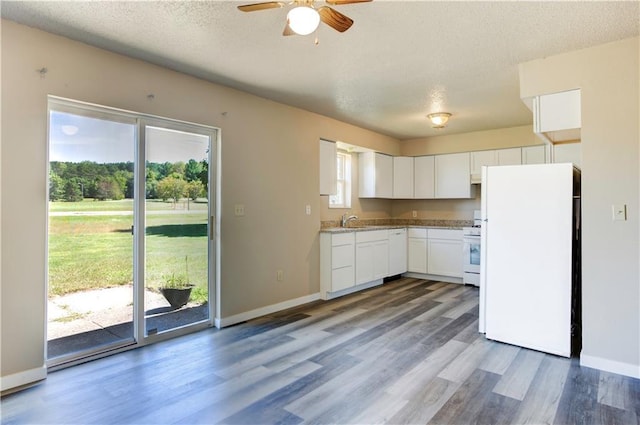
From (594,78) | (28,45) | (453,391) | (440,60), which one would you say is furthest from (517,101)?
(28,45)

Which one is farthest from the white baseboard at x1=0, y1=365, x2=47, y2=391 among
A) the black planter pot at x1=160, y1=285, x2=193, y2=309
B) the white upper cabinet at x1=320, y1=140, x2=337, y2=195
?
the white upper cabinet at x1=320, y1=140, x2=337, y2=195

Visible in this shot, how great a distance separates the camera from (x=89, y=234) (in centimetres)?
294

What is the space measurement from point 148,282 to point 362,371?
2029 mm

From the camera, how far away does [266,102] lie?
4266 mm

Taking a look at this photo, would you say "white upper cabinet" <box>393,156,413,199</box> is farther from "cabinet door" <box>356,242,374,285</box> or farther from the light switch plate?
the light switch plate

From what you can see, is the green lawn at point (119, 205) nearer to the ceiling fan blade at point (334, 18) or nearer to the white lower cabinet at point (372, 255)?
the ceiling fan blade at point (334, 18)

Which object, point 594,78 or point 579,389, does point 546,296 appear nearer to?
point 579,389

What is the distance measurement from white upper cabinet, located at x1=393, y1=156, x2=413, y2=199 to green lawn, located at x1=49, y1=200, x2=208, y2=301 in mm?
3828

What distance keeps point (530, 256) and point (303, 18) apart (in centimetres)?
271

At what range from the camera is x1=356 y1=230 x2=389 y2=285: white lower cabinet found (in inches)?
209

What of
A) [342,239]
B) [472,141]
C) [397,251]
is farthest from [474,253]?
[342,239]

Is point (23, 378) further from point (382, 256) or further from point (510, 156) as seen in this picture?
point (510, 156)

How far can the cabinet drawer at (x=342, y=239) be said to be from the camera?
4907mm

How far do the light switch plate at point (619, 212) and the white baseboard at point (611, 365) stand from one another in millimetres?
1076
